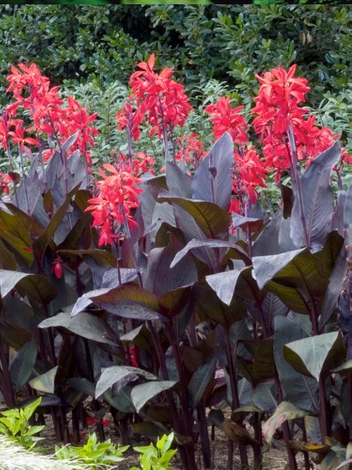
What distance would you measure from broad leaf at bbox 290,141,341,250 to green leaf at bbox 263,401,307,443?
52 cm

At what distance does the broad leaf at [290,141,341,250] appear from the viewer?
2.45 m

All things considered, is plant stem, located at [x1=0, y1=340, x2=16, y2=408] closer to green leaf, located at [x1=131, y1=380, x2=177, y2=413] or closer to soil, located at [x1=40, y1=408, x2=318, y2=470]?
soil, located at [x1=40, y1=408, x2=318, y2=470]

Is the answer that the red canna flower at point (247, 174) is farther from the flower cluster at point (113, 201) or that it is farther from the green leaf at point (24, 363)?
the green leaf at point (24, 363)

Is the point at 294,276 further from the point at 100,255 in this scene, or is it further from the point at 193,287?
the point at 100,255

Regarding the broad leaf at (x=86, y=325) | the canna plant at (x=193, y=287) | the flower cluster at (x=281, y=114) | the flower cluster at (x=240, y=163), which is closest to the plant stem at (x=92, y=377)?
the canna plant at (x=193, y=287)

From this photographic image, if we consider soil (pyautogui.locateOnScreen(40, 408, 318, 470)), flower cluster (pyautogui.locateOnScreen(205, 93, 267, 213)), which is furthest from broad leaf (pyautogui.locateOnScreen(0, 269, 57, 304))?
flower cluster (pyautogui.locateOnScreen(205, 93, 267, 213))

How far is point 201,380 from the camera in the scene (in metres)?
2.72

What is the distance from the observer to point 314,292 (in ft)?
7.91

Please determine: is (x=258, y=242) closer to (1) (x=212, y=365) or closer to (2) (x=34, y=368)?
(1) (x=212, y=365)

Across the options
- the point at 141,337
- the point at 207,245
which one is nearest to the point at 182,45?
the point at 141,337

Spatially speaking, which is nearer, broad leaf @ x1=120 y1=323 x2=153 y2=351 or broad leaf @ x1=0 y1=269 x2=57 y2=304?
broad leaf @ x1=120 y1=323 x2=153 y2=351

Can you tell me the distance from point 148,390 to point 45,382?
565 millimetres

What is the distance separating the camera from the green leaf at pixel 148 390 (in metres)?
2.53

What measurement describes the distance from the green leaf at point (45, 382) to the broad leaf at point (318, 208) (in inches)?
43.6
